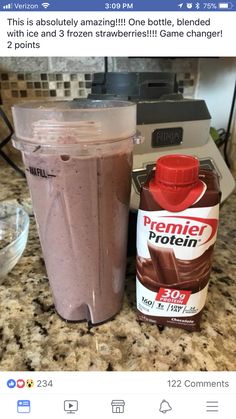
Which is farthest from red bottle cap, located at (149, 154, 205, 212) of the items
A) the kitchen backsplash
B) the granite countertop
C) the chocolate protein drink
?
the kitchen backsplash

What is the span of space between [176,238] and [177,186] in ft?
0.17

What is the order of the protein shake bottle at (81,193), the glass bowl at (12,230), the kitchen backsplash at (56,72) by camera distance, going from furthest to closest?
1. the kitchen backsplash at (56,72)
2. the glass bowl at (12,230)
3. the protein shake bottle at (81,193)

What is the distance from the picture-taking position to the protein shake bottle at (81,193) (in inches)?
11.5

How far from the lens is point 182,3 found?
36 centimetres

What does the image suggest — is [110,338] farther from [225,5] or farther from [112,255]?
[225,5]

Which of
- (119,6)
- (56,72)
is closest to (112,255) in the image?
(119,6)

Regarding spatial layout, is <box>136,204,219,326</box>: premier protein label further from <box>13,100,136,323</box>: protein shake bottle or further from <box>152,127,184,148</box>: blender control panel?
<box>152,127,184,148</box>: blender control panel

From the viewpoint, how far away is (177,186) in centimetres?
31

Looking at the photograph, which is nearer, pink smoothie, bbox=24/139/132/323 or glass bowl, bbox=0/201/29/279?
pink smoothie, bbox=24/139/132/323
